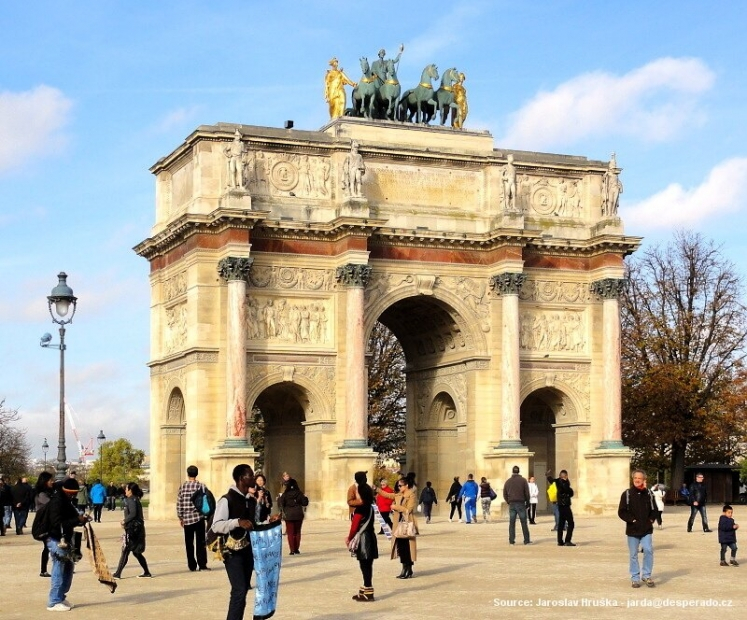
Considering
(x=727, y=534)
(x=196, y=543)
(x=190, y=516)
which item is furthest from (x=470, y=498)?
(x=190, y=516)

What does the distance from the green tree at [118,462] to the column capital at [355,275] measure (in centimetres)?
10545

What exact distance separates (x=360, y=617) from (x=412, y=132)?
3367 centimetres

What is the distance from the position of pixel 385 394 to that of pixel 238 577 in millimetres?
56371

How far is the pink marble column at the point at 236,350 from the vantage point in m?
45.2

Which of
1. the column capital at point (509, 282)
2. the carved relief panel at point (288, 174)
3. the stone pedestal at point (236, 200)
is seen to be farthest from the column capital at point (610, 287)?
the stone pedestal at point (236, 200)

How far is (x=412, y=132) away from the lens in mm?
50094

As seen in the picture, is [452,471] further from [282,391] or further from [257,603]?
[257,603]

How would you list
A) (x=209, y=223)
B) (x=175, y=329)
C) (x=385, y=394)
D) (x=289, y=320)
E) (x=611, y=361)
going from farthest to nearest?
(x=385, y=394)
(x=611, y=361)
(x=175, y=329)
(x=289, y=320)
(x=209, y=223)

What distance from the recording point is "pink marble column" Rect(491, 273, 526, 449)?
159 feet

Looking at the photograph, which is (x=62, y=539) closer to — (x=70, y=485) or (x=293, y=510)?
(x=70, y=485)

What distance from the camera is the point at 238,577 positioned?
593 inches

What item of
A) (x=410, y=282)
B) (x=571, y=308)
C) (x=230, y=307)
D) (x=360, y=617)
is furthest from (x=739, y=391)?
(x=360, y=617)

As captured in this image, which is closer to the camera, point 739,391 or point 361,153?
point 361,153

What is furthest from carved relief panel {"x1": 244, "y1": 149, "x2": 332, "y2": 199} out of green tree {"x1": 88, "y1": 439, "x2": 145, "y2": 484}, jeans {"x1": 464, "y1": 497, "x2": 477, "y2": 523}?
green tree {"x1": 88, "y1": 439, "x2": 145, "y2": 484}
